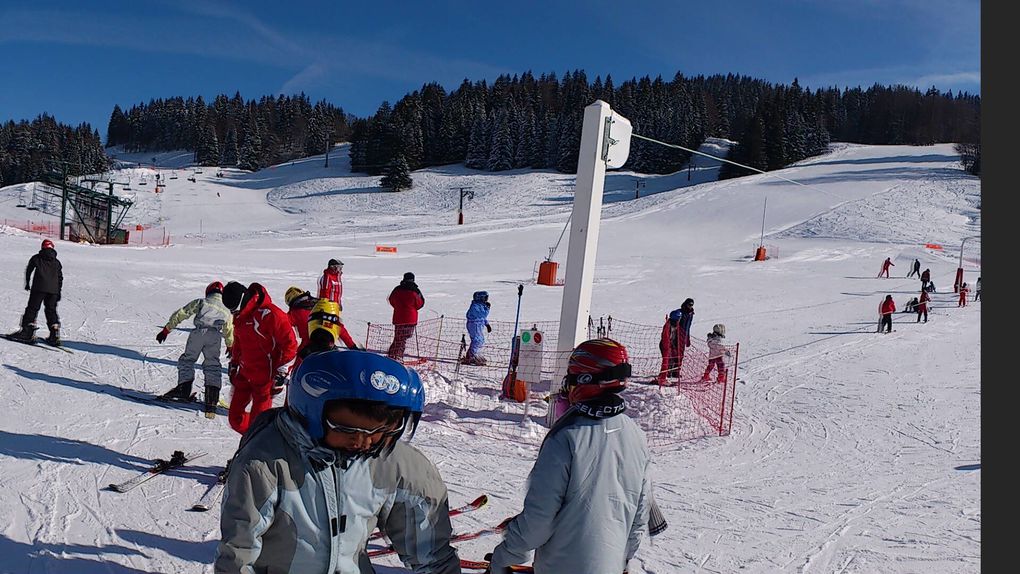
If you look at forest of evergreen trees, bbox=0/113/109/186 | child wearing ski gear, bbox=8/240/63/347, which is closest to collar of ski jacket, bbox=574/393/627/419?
child wearing ski gear, bbox=8/240/63/347

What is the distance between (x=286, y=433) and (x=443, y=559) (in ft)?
2.01

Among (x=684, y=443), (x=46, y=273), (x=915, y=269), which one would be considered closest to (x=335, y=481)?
(x=684, y=443)

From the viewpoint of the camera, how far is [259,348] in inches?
200

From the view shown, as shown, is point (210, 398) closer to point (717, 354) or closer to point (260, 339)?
point (260, 339)

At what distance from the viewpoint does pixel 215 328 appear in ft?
22.8

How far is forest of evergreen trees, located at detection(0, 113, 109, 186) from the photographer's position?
9144 cm

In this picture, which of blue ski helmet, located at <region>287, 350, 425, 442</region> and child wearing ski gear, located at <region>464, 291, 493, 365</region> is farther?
child wearing ski gear, located at <region>464, 291, 493, 365</region>

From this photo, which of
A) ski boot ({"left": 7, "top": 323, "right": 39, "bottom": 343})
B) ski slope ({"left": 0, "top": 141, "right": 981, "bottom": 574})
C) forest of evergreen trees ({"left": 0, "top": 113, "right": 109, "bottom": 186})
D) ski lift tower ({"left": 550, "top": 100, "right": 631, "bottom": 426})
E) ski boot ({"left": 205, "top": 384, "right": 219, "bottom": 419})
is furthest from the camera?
forest of evergreen trees ({"left": 0, "top": 113, "right": 109, "bottom": 186})

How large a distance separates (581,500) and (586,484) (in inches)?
2.5

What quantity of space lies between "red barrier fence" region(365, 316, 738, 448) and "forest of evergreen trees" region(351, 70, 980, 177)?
59797 mm

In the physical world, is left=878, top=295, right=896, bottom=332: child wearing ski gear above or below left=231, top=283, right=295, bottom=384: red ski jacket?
above

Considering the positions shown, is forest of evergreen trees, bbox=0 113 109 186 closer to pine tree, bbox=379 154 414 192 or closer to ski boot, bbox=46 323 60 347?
pine tree, bbox=379 154 414 192

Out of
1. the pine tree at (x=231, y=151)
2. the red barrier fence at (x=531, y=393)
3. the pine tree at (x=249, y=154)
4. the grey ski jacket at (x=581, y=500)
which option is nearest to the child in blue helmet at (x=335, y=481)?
the grey ski jacket at (x=581, y=500)
